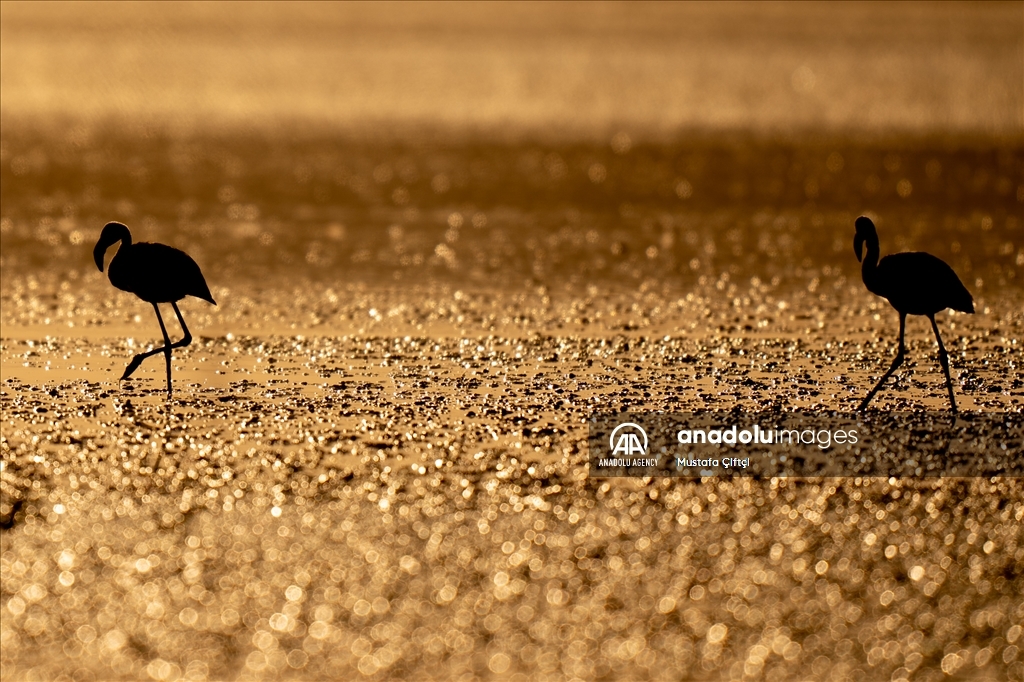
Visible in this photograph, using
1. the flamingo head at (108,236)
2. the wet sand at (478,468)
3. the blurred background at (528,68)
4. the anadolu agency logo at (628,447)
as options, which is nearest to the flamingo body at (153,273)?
the flamingo head at (108,236)

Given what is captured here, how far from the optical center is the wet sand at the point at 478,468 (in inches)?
167

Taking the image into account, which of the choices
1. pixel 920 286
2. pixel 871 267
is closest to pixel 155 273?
pixel 871 267

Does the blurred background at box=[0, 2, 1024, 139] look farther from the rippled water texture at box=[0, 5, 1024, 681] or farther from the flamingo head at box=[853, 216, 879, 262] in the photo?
the flamingo head at box=[853, 216, 879, 262]

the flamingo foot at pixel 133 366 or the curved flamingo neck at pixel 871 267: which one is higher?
the curved flamingo neck at pixel 871 267

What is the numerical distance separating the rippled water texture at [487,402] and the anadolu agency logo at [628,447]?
157 mm

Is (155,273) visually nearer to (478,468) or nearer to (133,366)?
(133,366)

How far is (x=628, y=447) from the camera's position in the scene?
5.95 m

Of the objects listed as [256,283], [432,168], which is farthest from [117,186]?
[256,283]

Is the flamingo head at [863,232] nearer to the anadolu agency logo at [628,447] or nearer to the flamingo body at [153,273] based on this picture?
the anadolu agency logo at [628,447]

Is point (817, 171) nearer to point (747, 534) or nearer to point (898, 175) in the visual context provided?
point (898, 175)

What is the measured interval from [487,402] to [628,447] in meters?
0.90

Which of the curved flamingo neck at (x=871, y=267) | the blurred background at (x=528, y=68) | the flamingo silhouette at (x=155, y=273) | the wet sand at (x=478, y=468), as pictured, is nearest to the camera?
the wet sand at (x=478, y=468)

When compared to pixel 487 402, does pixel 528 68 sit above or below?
above

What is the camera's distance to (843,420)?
20.9ft
